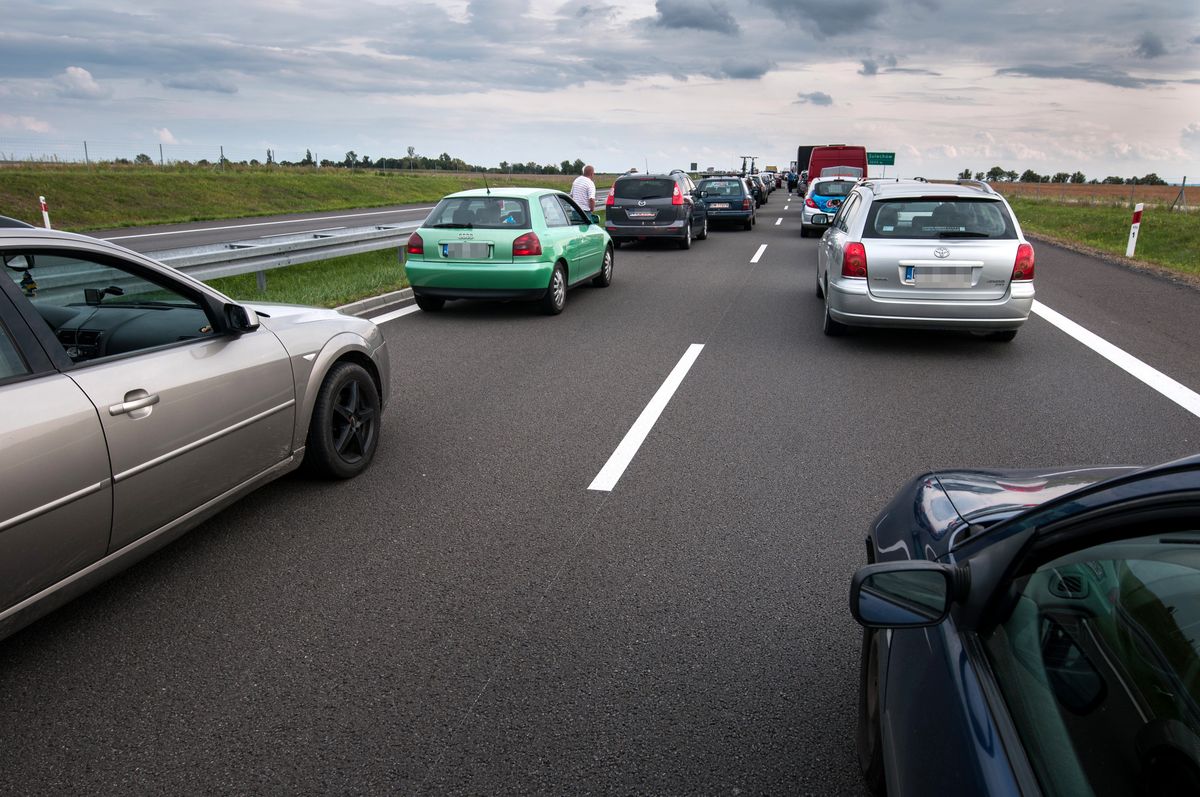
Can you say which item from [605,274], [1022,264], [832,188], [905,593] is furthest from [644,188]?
[905,593]

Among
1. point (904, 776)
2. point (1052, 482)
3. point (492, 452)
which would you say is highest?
point (1052, 482)

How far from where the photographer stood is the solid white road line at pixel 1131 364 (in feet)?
22.7

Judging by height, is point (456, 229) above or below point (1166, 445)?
above

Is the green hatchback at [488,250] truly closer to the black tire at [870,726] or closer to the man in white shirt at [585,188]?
the man in white shirt at [585,188]

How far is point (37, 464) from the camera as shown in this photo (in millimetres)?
3025

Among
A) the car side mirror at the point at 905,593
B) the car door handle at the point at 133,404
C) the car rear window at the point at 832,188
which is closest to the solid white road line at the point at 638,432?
the car door handle at the point at 133,404

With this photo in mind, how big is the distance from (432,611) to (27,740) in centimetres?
145

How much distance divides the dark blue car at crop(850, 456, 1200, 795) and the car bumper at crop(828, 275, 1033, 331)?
6985mm

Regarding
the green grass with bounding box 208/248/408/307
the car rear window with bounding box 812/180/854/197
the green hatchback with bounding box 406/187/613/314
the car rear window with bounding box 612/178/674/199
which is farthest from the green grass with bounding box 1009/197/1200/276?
the green grass with bounding box 208/248/408/307

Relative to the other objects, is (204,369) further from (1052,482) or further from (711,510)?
(1052,482)

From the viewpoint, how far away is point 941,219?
28.7 feet

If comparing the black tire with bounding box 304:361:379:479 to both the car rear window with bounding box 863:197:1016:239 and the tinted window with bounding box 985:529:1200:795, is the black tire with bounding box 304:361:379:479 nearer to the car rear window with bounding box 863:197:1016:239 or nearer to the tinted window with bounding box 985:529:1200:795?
the tinted window with bounding box 985:529:1200:795

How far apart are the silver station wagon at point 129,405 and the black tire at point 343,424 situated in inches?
0.5

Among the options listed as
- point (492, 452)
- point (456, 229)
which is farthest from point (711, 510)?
point (456, 229)
